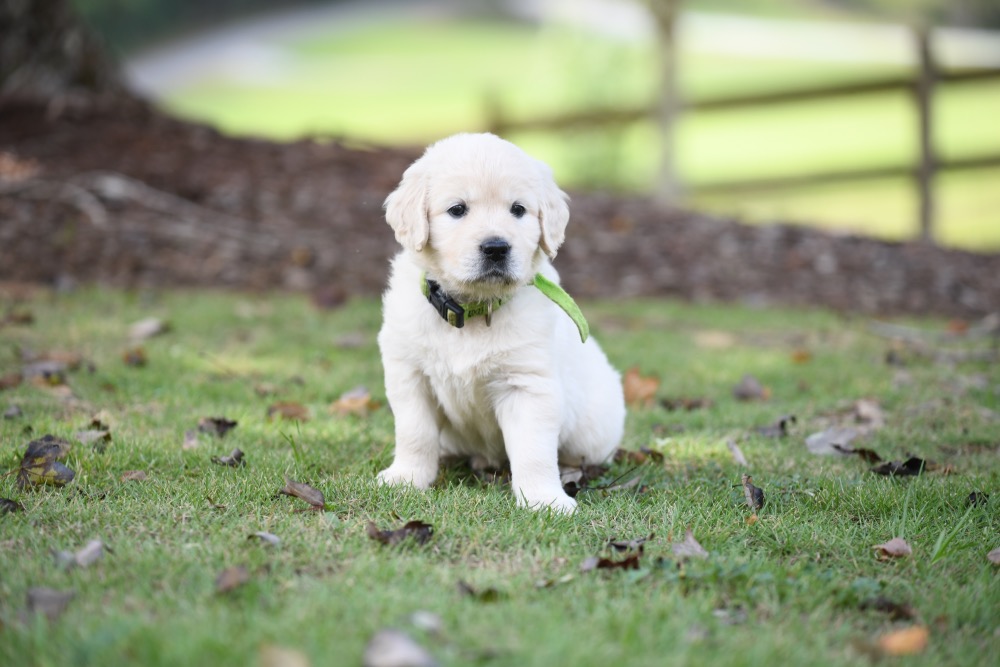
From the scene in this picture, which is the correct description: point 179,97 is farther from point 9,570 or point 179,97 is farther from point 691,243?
point 9,570

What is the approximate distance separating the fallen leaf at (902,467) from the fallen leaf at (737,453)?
50 cm

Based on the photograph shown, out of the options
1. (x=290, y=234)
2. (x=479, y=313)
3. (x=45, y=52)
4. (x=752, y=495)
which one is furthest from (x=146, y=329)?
(x=45, y=52)

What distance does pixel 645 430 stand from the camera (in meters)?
4.68

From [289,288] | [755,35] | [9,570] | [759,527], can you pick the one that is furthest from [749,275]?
[755,35]

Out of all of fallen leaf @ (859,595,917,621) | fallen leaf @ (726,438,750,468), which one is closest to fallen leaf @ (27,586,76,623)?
fallen leaf @ (859,595,917,621)

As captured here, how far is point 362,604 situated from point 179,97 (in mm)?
24313

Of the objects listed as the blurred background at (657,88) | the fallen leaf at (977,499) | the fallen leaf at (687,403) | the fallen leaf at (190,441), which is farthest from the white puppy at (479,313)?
the blurred background at (657,88)

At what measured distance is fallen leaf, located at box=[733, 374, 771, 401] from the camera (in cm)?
531

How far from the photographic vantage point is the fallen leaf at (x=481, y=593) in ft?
8.59

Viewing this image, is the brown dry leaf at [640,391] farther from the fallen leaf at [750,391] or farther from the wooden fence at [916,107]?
the wooden fence at [916,107]

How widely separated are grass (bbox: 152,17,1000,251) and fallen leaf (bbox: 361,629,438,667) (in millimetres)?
8520

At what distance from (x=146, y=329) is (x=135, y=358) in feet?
2.25

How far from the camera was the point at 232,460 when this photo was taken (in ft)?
12.1

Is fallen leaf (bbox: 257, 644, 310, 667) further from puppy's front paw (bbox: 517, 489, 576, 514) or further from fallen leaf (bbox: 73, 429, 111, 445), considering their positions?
fallen leaf (bbox: 73, 429, 111, 445)
